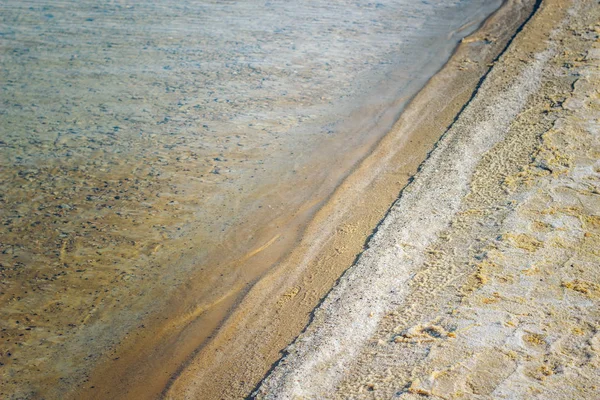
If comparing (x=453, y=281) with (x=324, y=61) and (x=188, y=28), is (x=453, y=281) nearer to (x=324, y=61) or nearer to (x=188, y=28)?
(x=324, y=61)

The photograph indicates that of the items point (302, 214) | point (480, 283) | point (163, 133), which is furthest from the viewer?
point (163, 133)

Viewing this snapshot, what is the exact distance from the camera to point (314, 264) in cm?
448

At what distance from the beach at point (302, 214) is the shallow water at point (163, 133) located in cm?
2

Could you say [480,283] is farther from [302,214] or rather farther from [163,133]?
[163,133]

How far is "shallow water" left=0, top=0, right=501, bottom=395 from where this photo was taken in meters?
4.46

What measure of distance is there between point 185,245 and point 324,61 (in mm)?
3854

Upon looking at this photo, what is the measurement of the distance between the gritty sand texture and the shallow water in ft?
3.18

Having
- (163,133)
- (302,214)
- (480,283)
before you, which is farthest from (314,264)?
(163,133)

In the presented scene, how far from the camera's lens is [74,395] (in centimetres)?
363

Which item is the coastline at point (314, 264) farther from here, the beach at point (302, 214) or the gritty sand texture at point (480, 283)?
the gritty sand texture at point (480, 283)

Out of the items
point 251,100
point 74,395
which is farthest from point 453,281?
point 251,100

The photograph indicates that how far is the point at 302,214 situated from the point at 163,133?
1942 mm

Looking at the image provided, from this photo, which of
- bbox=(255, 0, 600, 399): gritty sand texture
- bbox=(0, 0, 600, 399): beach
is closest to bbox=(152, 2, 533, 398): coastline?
bbox=(0, 0, 600, 399): beach

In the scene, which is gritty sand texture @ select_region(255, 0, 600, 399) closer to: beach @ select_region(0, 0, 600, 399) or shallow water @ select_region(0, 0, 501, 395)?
beach @ select_region(0, 0, 600, 399)
